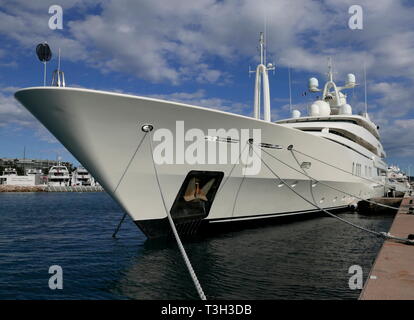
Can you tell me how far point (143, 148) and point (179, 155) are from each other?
1.20 m

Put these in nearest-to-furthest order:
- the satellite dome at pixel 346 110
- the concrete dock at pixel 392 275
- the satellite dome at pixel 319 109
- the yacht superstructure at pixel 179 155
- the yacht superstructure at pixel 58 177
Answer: the concrete dock at pixel 392 275 < the yacht superstructure at pixel 179 155 < the satellite dome at pixel 319 109 < the satellite dome at pixel 346 110 < the yacht superstructure at pixel 58 177

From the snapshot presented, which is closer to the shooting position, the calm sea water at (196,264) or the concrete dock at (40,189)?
the calm sea water at (196,264)

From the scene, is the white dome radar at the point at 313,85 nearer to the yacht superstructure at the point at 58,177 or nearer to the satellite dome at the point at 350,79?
the satellite dome at the point at 350,79

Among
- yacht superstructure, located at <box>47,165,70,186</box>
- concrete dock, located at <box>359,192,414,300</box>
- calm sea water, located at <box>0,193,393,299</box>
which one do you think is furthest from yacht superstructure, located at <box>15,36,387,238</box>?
yacht superstructure, located at <box>47,165,70,186</box>

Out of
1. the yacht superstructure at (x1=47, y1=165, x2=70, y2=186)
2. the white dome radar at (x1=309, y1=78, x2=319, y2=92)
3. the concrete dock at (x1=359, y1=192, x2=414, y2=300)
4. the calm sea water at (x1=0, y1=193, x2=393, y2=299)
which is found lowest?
the calm sea water at (x1=0, y1=193, x2=393, y2=299)

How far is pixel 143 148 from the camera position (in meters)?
9.49

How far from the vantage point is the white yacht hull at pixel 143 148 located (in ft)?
28.0

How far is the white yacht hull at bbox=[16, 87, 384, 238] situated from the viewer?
336 inches

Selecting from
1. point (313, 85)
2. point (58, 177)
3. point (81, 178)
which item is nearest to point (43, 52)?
point (313, 85)

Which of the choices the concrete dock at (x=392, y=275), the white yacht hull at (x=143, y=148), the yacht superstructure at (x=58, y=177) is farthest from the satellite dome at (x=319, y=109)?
the yacht superstructure at (x=58, y=177)

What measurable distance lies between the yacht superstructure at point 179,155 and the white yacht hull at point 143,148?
0.09ft

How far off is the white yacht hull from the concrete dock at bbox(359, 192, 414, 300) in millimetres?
5801

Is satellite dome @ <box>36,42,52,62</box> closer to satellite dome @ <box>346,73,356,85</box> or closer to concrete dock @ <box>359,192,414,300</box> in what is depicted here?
concrete dock @ <box>359,192,414,300</box>
